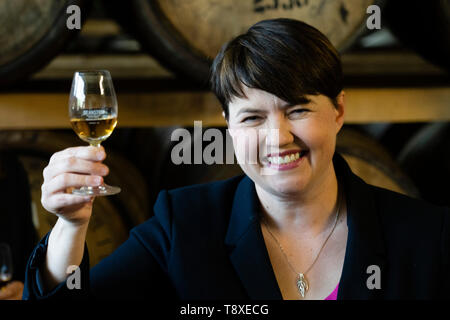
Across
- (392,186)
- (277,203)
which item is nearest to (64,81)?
(277,203)

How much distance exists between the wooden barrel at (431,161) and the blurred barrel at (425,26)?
375 mm

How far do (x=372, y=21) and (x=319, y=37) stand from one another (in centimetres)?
42

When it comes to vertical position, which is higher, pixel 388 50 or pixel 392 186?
pixel 388 50

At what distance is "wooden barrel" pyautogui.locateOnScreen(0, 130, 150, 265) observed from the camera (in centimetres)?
179

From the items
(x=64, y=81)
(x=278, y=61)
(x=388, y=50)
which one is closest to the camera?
(x=278, y=61)

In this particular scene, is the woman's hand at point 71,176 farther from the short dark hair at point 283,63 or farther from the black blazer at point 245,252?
the short dark hair at point 283,63

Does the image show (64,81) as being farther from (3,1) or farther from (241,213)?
(241,213)

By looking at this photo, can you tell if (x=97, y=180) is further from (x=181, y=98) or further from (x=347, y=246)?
(x=181, y=98)

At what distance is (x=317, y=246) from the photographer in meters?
1.43

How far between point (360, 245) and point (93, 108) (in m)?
0.61

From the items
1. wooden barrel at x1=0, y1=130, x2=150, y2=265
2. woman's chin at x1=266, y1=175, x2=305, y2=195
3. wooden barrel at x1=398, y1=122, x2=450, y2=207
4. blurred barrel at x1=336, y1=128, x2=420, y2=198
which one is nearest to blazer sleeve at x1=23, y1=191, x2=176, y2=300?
woman's chin at x1=266, y1=175, x2=305, y2=195

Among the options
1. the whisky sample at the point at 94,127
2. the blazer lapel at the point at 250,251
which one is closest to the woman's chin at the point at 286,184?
the blazer lapel at the point at 250,251
